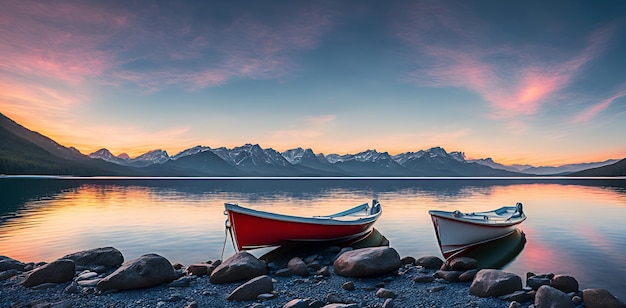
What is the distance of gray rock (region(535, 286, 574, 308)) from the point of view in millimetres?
10680

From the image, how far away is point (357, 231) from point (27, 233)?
81.9 ft

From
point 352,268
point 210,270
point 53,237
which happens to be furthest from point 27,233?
point 352,268

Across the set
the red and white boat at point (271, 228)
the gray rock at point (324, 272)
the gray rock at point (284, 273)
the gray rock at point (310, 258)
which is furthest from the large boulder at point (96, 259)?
the gray rock at point (324, 272)

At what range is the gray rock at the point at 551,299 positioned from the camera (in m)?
10.7

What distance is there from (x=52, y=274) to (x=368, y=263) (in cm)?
1126

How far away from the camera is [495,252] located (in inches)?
853

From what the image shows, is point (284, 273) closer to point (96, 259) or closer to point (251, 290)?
point (251, 290)

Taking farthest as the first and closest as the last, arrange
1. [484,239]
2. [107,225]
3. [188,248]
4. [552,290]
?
[107,225]
[188,248]
[484,239]
[552,290]

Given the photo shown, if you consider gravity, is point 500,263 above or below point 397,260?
below

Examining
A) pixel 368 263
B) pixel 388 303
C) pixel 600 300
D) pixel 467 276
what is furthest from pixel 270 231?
pixel 600 300

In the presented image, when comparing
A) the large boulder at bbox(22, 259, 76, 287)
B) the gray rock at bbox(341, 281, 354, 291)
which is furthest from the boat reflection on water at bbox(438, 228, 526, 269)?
the large boulder at bbox(22, 259, 76, 287)

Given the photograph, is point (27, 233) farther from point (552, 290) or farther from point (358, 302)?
point (552, 290)

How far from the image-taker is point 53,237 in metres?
27.4

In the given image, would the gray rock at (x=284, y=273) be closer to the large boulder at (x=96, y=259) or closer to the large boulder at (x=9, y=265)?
the large boulder at (x=96, y=259)
